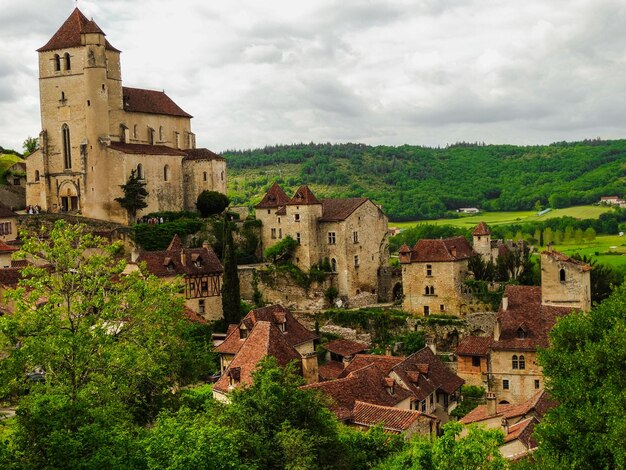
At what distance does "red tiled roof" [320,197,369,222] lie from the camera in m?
72.2

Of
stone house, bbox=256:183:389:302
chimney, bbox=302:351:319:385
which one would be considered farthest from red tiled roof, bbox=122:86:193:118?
chimney, bbox=302:351:319:385

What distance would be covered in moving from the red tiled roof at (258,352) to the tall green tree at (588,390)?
13.7 m

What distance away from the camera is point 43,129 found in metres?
79.1

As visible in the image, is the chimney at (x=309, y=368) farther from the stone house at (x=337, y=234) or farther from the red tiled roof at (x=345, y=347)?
the stone house at (x=337, y=234)

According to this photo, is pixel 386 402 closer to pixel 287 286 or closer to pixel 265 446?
pixel 265 446

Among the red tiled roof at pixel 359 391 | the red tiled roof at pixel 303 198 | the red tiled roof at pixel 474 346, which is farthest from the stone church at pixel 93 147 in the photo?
the red tiled roof at pixel 359 391

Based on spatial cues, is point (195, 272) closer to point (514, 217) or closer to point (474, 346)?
point (474, 346)

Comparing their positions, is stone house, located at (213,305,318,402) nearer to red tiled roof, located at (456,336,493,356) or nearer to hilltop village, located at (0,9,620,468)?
hilltop village, located at (0,9,620,468)

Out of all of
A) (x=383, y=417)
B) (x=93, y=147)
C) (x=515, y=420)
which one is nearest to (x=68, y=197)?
(x=93, y=147)

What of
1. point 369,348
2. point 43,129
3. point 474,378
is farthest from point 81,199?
point 474,378

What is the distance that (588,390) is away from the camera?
31438 mm

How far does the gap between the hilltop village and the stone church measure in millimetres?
137

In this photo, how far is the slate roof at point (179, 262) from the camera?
6322 centimetres

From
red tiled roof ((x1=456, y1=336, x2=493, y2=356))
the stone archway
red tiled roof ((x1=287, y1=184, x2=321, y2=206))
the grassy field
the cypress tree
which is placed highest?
the stone archway
